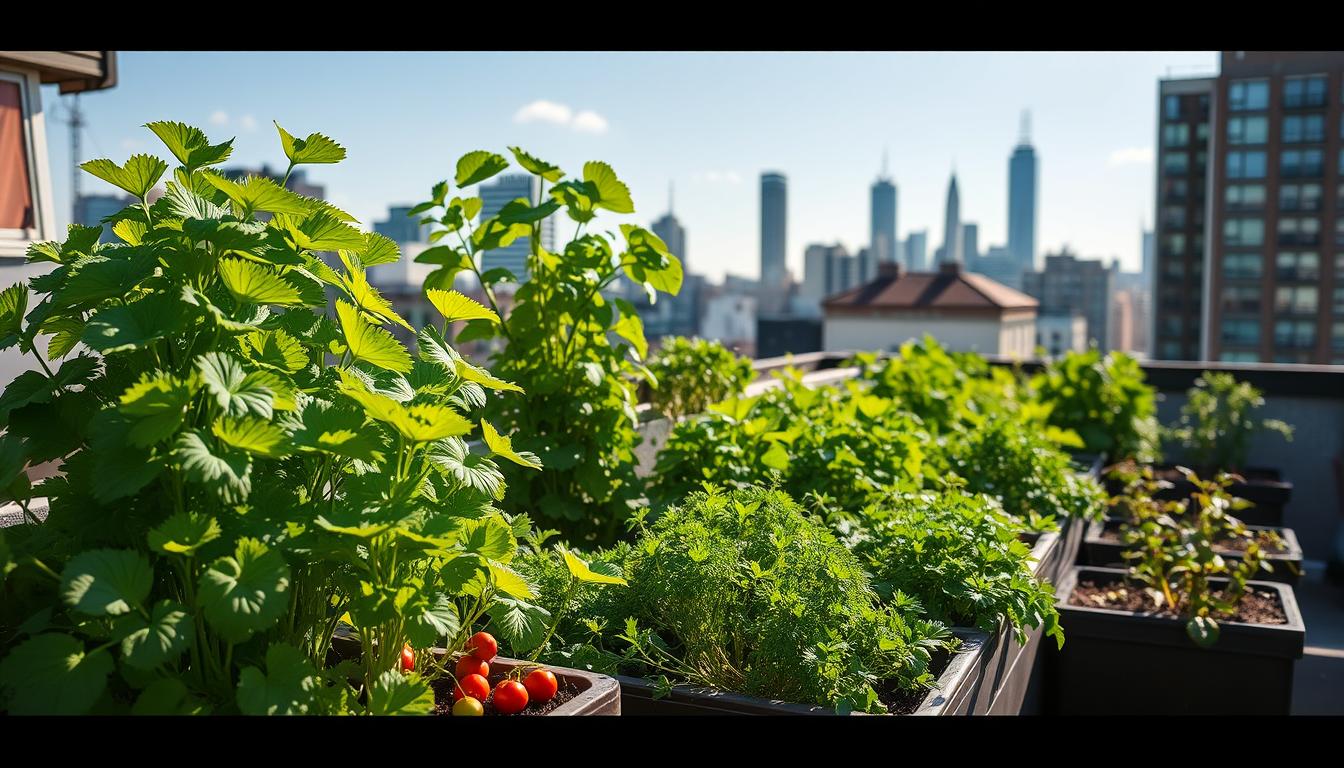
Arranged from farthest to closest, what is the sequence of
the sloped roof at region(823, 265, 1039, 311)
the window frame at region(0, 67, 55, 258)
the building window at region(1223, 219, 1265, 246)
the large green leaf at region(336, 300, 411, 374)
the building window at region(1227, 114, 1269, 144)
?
the building window at region(1223, 219, 1265, 246) → the building window at region(1227, 114, 1269, 144) → the sloped roof at region(823, 265, 1039, 311) → the window frame at region(0, 67, 55, 258) → the large green leaf at region(336, 300, 411, 374)

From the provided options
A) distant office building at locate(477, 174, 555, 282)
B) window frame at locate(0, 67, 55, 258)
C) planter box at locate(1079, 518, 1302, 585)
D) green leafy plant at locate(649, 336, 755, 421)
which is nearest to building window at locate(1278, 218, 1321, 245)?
planter box at locate(1079, 518, 1302, 585)

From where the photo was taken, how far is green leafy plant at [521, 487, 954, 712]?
1849mm

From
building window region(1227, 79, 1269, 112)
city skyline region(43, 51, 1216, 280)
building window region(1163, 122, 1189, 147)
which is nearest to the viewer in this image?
city skyline region(43, 51, 1216, 280)

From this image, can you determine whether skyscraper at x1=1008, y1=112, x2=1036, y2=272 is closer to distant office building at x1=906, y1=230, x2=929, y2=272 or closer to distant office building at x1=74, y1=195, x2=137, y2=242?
distant office building at x1=906, y1=230, x2=929, y2=272

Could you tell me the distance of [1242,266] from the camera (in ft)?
198

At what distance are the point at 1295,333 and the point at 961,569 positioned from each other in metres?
66.1

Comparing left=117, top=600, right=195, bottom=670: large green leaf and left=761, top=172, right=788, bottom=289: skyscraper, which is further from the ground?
left=761, top=172, right=788, bottom=289: skyscraper

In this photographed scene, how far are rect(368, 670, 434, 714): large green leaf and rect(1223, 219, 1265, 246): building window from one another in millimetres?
67544

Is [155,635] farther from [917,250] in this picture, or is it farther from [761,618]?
[917,250]

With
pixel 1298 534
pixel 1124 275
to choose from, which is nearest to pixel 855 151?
pixel 1124 275

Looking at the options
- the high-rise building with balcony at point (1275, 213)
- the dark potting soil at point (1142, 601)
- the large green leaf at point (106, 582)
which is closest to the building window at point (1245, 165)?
the high-rise building with balcony at point (1275, 213)

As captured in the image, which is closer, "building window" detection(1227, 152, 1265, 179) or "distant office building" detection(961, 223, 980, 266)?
"building window" detection(1227, 152, 1265, 179)

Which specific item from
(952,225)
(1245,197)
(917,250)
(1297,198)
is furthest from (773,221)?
(952,225)

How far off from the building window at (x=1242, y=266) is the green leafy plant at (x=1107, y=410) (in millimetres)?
62653
